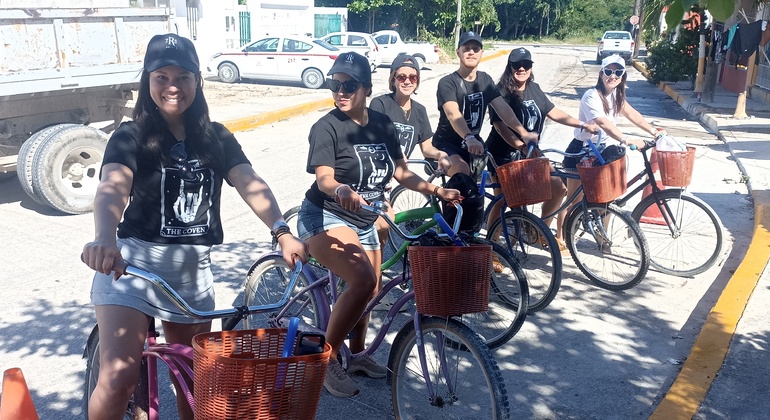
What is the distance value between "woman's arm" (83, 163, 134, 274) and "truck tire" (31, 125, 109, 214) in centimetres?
551

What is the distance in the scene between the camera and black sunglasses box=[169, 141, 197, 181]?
10.0 ft

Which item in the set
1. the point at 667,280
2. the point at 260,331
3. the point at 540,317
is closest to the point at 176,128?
the point at 260,331

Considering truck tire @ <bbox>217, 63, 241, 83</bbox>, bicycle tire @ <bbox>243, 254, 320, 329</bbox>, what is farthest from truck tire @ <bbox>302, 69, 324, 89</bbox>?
bicycle tire @ <bbox>243, 254, 320, 329</bbox>

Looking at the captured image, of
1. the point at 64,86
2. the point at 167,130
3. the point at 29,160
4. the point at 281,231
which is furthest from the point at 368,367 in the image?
the point at 64,86

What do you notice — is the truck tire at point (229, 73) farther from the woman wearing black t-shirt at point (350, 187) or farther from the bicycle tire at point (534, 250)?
the woman wearing black t-shirt at point (350, 187)

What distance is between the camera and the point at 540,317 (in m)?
5.61

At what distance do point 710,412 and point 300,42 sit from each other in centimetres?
2011

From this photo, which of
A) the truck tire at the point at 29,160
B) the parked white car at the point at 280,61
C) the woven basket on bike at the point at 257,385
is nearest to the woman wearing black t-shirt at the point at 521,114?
the woven basket on bike at the point at 257,385

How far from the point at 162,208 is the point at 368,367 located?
184 centimetres

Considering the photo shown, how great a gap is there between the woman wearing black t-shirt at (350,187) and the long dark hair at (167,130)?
848 millimetres

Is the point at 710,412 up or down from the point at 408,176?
down

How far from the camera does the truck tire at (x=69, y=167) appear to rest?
25.7 ft

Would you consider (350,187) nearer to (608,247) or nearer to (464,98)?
(464,98)

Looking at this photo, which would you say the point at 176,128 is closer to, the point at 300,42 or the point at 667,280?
the point at 667,280
